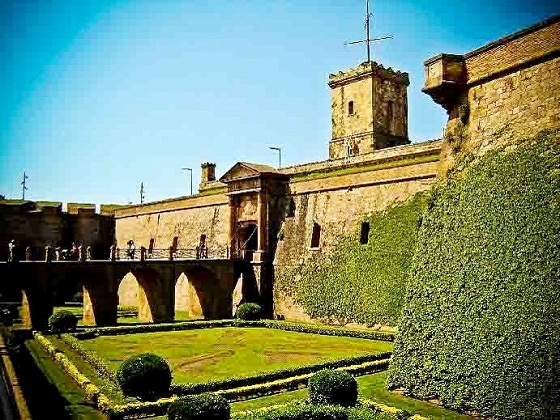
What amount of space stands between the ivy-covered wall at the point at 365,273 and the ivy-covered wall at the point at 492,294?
28.9 feet

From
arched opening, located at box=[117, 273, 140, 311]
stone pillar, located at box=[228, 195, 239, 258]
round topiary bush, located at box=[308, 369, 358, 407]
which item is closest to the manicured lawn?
round topiary bush, located at box=[308, 369, 358, 407]

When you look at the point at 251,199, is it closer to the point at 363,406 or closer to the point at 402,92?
the point at 402,92

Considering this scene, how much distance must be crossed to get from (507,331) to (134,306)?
3300 cm

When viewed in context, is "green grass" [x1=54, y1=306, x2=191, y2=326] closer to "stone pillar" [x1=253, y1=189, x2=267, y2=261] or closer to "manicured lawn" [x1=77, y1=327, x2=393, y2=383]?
"stone pillar" [x1=253, y1=189, x2=267, y2=261]

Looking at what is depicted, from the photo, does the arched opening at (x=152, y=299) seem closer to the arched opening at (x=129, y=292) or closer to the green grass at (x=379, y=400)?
the arched opening at (x=129, y=292)

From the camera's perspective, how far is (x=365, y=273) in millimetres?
23359

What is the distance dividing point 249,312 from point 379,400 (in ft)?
51.1

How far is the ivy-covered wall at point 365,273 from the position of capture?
2183 cm

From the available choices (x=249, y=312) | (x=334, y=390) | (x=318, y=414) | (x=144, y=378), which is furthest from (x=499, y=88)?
(x=249, y=312)

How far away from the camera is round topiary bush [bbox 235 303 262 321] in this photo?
26891mm

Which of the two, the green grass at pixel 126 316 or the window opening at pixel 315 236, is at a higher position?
the window opening at pixel 315 236

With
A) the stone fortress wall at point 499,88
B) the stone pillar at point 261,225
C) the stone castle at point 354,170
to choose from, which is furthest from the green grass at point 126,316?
the stone fortress wall at point 499,88

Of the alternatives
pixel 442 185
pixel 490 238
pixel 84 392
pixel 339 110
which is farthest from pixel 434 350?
pixel 339 110

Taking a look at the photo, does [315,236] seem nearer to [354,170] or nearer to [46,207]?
[354,170]
